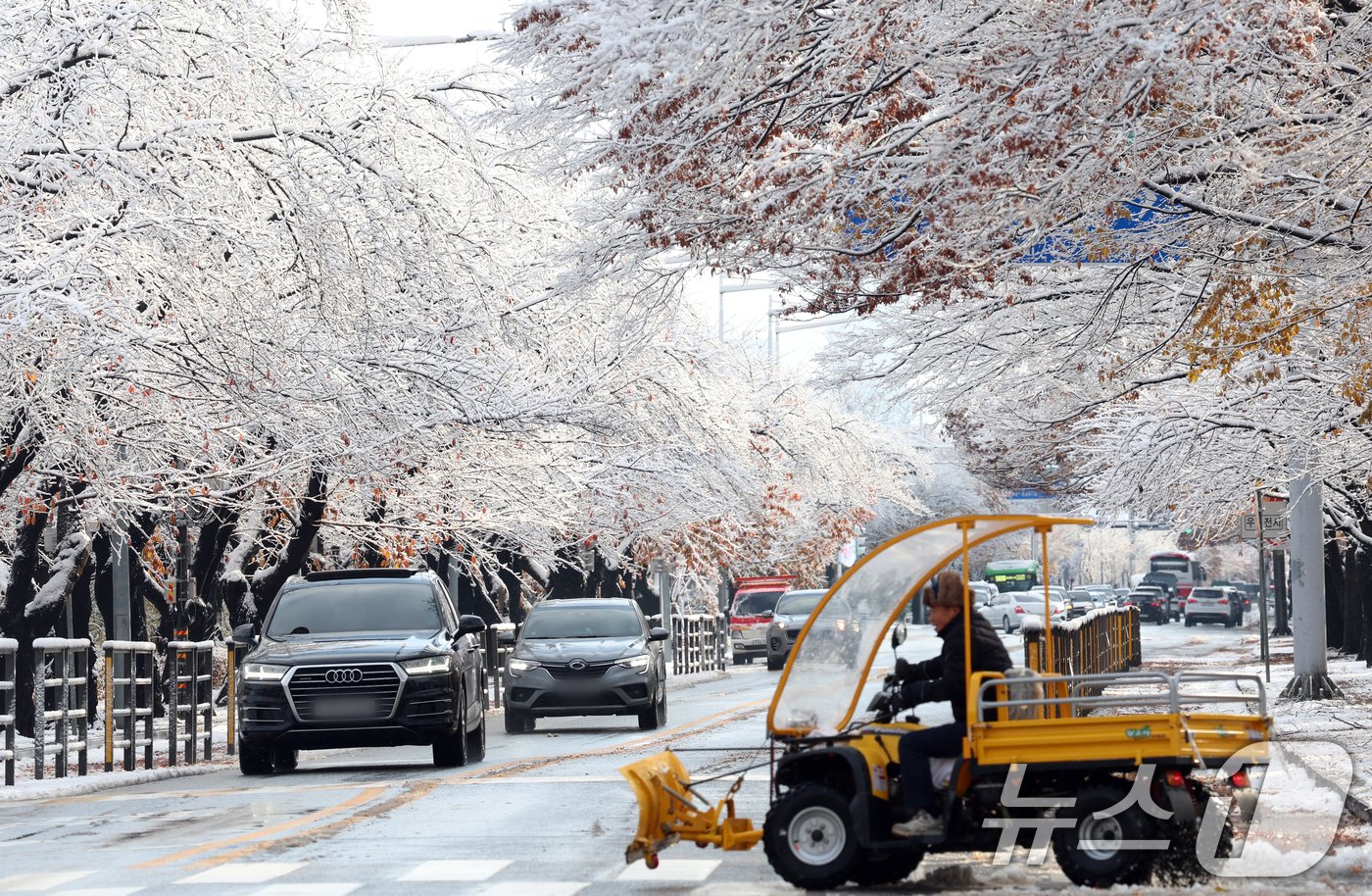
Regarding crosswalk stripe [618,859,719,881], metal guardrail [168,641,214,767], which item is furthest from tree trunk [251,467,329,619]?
crosswalk stripe [618,859,719,881]

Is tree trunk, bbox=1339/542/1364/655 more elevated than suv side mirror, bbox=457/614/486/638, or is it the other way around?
suv side mirror, bbox=457/614/486/638

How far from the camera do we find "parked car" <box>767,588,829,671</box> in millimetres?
42531

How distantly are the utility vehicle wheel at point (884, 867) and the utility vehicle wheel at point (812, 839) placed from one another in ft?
0.33

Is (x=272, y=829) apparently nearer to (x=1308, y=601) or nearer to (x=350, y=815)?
(x=350, y=815)

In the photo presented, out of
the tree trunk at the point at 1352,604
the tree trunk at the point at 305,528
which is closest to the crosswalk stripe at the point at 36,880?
the tree trunk at the point at 305,528

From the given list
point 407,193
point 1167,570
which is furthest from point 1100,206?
point 1167,570

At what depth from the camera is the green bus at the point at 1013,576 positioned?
9481 centimetres

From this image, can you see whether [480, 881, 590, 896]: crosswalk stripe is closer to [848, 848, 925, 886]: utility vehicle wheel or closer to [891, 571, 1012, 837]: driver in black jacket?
[848, 848, 925, 886]: utility vehicle wheel

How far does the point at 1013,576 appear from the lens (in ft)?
313

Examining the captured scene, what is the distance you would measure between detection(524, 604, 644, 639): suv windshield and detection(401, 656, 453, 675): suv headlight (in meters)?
6.61

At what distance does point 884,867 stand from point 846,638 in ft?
3.62

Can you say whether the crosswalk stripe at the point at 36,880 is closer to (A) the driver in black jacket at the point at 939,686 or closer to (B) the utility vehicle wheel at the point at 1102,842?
(A) the driver in black jacket at the point at 939,686

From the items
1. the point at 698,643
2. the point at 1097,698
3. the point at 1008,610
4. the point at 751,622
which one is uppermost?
the point at 1097,698

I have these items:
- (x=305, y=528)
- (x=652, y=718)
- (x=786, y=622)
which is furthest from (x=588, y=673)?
(x=786, y=622)
